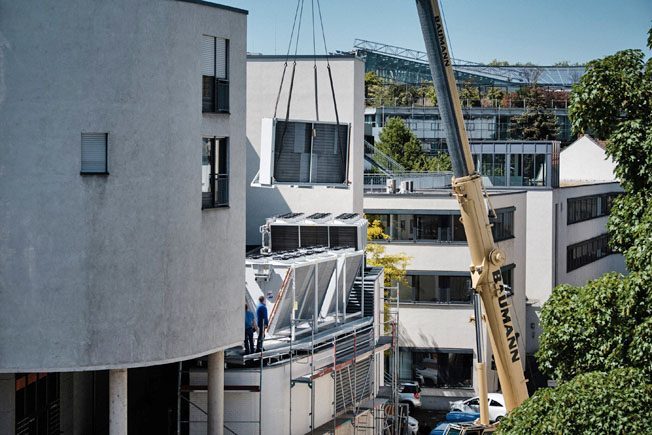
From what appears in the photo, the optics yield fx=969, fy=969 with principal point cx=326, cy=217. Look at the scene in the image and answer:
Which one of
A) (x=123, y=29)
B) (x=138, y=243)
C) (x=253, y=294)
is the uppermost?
(x=123, y=29)

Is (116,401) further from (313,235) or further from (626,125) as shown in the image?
(313,235)

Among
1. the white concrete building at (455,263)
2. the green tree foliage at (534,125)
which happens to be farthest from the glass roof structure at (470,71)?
the white concrete building at (455,263)

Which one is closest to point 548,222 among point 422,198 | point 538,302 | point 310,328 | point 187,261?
point 538,302

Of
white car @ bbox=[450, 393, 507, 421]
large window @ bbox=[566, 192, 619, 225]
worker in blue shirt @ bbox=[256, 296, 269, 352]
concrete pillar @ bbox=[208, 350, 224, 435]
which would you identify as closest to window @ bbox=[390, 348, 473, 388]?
white car @ bbox=[450, 393, 507, 421]

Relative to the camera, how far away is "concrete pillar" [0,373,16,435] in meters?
22.3

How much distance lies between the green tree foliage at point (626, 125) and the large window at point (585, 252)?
43.7 metres

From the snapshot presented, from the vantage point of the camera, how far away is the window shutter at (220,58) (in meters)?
23.7

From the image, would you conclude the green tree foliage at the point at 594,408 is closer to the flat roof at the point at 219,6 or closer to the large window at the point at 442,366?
the flat roof at the point at 219,6

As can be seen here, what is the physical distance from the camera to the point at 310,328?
29625 mm

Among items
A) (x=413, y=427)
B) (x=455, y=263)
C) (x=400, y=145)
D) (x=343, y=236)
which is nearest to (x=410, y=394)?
(x=413, y=427)

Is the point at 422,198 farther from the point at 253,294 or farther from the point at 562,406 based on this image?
the point at 562,406

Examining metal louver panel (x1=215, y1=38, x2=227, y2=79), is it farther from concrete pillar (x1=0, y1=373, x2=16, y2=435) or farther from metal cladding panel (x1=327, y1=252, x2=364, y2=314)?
metal cladding panel (x1=327, y1=252, x2=364, y2=314)

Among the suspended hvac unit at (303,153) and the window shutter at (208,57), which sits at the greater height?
the window shutter at (208,57)

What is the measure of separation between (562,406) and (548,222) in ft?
142
